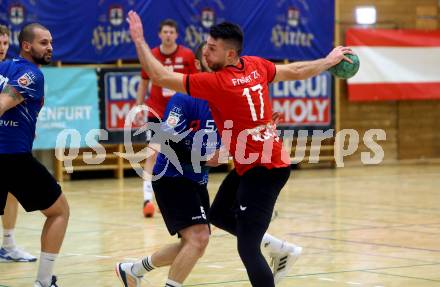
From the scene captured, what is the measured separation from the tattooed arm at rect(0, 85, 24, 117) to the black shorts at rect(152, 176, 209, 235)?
3.86 ft

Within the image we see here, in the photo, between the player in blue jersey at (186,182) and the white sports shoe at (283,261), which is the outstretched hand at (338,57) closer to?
the player in blue jersey at (186,182)

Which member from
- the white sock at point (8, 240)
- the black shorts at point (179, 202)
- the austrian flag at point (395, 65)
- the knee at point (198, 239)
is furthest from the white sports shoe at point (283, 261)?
the austrian flag at point (395, 65)

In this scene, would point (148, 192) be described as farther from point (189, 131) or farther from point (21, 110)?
point (189, 131)

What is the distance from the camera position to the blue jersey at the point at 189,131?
277 inches

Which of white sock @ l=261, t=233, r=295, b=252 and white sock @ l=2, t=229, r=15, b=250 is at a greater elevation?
white sock @ l=261, t=233, r=295, b=252

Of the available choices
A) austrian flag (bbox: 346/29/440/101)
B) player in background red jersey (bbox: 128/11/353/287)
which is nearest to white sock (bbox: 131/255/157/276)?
player in background red jersey (bbox: 128/11/353/287)

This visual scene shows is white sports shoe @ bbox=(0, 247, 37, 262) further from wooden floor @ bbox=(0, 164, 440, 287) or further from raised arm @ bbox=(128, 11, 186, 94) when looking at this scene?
raised arm @ bbox=(128, 11, 186, 94)

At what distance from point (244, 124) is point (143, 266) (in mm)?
1632

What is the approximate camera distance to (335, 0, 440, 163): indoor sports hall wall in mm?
20266

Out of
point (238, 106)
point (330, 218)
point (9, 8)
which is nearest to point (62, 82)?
point (9, 8)

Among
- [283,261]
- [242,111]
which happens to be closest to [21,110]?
[242,111]

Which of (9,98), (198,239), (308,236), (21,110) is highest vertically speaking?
(9,98)

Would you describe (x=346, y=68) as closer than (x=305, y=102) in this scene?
Yes

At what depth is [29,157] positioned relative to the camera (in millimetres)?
7410
